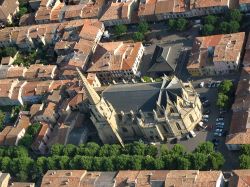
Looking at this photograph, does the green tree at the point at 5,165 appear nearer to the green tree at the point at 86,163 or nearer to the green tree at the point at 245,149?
the green tree at the point at 86,163

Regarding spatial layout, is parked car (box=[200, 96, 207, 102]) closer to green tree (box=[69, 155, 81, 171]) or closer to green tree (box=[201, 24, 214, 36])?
green tree (box=[201, 24, 214, 36])

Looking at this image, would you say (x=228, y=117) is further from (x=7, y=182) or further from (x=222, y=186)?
(x=7, y=182)

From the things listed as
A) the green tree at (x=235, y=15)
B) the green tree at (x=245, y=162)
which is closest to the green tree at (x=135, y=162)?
the green tree at (x=245, y=162)

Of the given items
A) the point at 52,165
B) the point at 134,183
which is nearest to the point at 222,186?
the point at 134,183

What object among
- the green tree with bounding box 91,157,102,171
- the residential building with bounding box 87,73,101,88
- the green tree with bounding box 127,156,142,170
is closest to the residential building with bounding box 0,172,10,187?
the green tree with bounding box 91,157,102,171

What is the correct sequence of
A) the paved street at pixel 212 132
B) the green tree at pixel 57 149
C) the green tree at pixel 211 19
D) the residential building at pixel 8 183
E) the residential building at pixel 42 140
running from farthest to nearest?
the green tree at pixel 211 19 → the residential building at pixel 42 140 → the green tree at pixel 57 149 → the residential building at pixel 8 183 → the paved street at pixel 212 132

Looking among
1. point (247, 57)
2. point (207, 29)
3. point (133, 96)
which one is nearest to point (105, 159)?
point (133, 96)
